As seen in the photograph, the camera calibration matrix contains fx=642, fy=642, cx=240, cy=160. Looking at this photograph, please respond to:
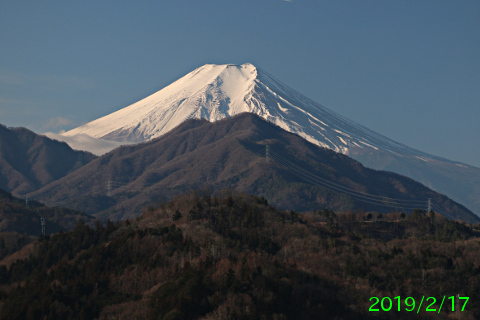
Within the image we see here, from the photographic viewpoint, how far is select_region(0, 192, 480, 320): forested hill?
5947 cm

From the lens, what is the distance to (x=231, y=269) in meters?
61.8

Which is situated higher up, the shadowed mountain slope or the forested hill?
the forested hill

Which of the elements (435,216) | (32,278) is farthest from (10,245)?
(435,216)

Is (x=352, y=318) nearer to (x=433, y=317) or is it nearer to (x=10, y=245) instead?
(x=433, y=317)

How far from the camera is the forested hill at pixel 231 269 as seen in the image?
59469 millimetres

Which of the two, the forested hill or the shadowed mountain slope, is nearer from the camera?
the forested hill
